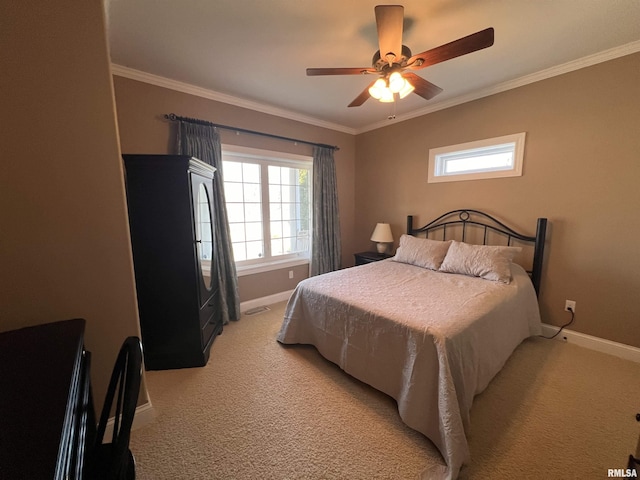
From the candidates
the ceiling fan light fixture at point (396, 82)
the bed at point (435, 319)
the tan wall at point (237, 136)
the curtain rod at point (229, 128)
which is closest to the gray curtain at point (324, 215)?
the curtain rod at point (229, 128)

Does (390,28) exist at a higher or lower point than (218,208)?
higher

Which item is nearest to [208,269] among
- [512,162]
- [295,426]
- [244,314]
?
[244,314]

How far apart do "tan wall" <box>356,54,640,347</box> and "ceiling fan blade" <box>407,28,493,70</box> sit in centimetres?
163

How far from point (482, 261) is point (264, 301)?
263 cm

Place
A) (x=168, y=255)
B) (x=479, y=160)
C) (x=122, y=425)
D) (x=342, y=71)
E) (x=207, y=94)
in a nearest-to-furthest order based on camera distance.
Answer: (x=122, y=425) → (x=342, y=71) → (x=168, y=255) → (x=207, y=94) → (x=479, y=160)

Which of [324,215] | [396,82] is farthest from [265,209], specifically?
[396,82]

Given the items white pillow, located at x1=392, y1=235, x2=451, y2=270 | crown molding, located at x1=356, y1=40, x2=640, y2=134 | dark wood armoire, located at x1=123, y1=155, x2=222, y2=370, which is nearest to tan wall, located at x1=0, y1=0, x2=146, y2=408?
dark wood armoire, located at x1=123, y1=155, x2=222, y2=370

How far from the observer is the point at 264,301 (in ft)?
11.7

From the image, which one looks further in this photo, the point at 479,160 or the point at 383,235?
the point at 383,235

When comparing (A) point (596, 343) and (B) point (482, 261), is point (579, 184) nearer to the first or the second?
Answer: (B) point (482, 261)

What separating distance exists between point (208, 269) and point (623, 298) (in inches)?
148

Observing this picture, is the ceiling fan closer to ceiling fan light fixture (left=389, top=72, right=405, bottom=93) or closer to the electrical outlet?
ceiling fan light fixture (left=389, top=72, right=405, bottom=93)

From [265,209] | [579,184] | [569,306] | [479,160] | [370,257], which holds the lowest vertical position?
[569,306]

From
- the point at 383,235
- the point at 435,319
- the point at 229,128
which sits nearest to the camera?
the point at 435,319
